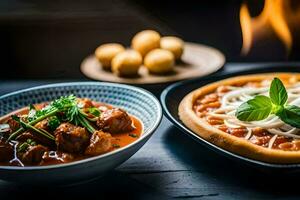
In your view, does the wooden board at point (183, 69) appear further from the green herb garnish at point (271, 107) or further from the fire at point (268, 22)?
the green herb garnish at point (271, 107)

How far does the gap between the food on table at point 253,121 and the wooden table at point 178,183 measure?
4.4 inches

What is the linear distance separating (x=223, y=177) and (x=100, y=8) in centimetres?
331

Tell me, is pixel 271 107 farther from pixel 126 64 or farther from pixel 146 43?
pixel 146 43

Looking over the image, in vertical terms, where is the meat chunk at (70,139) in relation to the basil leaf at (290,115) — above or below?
below

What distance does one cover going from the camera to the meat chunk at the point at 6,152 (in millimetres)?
1992

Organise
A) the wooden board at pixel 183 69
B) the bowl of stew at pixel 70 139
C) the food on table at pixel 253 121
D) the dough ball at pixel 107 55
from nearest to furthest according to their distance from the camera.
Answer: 1. the bowl of stew at pixel 70 139
2. the food on table at pixel 253 121
3. the wooden board at pixel 183 69
4. the dough ball at pixel 107 55

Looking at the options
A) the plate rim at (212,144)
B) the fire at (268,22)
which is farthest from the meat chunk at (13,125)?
the fire at (268,22)

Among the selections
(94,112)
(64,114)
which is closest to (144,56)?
(94,112)

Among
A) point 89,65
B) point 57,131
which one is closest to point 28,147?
point 57,131

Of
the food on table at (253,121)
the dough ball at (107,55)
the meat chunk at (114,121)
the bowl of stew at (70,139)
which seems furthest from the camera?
the dough ball at (107,55)

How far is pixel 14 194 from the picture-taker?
6.64 ft

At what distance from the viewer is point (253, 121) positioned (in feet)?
7.51

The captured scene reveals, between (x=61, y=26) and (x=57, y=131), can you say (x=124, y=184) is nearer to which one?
(x=57, y=131)

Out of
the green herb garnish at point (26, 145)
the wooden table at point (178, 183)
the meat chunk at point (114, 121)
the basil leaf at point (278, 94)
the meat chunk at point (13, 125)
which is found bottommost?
the wooden table at point (178, 183)
